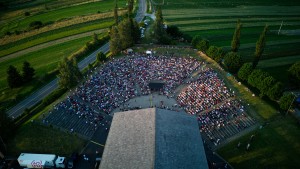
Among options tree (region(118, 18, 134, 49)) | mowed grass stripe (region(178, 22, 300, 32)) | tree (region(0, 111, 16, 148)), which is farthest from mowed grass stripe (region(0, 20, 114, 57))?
tree (region(0, 111, 16, 148))

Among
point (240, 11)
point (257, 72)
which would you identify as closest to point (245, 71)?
point (257, 72)

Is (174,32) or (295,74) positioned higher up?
(174,32)

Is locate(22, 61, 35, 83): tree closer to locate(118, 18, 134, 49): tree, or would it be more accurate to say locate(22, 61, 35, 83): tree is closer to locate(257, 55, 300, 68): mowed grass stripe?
locate(118, 18, 134, 49): tree

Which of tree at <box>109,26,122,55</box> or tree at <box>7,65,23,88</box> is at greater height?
tree at <box>109,26,122,55</box>

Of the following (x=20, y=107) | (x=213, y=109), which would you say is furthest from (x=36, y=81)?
(x=213, y=109)

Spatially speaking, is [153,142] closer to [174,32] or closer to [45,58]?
[174,32]

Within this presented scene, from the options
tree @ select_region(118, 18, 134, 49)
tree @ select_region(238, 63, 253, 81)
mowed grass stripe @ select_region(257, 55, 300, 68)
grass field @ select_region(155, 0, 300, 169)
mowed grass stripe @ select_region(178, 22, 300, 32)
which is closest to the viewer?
grass field @ select_region(155, 0, 300, 169)

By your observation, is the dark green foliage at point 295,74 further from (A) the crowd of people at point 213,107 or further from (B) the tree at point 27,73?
(B) the tree at point 27,73
